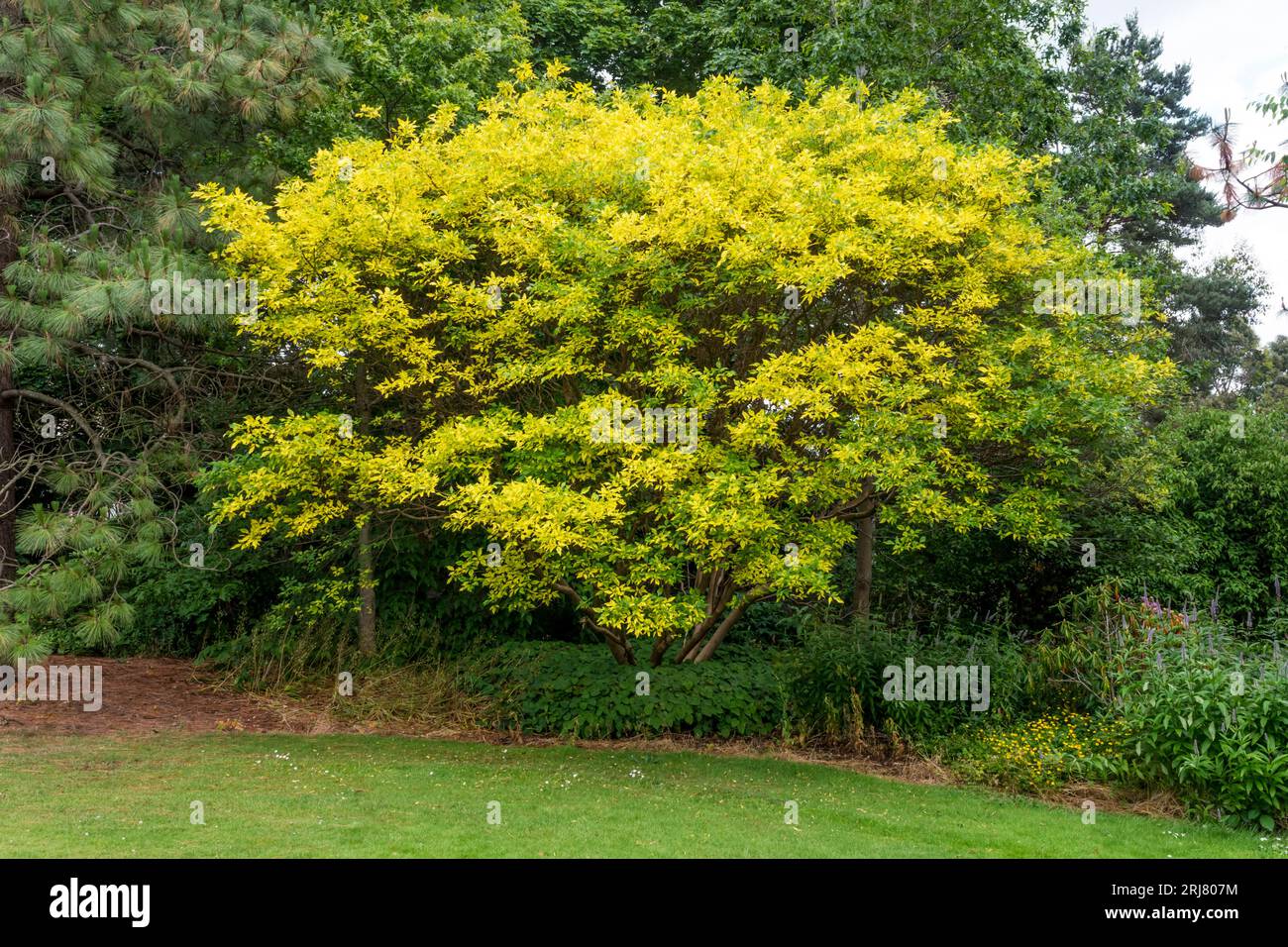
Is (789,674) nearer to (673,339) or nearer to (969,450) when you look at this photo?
(969,450)

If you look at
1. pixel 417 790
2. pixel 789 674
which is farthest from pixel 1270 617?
pixel 417 790

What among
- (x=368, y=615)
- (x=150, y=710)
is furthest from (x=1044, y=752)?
(x=150, y=710)

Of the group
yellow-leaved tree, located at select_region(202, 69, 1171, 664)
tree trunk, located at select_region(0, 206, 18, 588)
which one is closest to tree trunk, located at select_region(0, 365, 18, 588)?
tree trunk, located at select_region(0, 206, 18, 588)

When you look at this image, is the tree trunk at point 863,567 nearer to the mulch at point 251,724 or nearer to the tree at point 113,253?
the mulch at point 251,724

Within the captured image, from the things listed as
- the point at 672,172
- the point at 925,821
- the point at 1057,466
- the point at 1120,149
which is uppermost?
the point at 1120,149

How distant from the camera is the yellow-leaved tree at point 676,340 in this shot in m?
8.71

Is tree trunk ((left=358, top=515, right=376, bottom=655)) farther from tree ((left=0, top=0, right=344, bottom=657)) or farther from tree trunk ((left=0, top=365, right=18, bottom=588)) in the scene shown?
tree trunk ((left=0, top=365, right=18, bottom=588))

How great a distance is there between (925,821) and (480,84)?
1165 cm

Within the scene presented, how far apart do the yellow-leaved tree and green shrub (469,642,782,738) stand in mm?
1277

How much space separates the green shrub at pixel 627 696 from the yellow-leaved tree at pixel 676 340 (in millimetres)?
1277

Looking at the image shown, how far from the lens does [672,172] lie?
884 cm

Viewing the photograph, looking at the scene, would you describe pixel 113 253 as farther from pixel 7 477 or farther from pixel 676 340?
pixel 676 340

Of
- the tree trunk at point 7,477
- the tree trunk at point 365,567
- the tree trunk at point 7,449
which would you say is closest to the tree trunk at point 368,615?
the tree trunk at point 365,567

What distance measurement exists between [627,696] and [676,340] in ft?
12.7
